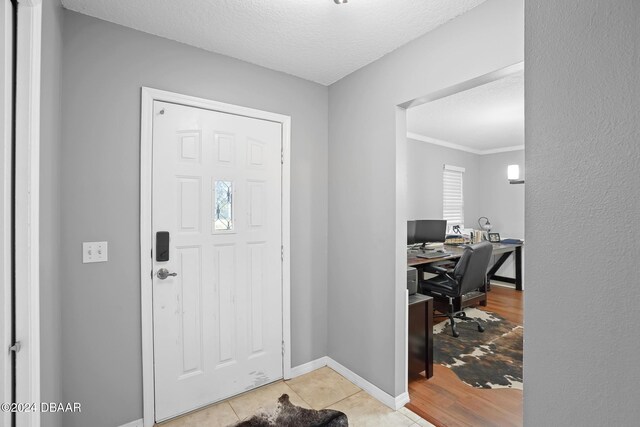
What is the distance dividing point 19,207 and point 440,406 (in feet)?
8.42

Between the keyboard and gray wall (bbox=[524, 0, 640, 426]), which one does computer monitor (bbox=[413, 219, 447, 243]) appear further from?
gray wall (bbox=[524, 0, 640, 426])

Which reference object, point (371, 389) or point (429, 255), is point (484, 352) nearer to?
point (429, 255)

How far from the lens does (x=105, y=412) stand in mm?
1714

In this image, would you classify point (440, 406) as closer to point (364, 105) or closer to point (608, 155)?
point (608, 155)

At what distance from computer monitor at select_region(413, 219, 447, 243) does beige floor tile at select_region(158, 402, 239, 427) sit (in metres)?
3.11

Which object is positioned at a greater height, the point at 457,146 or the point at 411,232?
the point at 457,146

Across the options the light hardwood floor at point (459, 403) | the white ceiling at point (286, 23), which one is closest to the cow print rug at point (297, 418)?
the light hardwood floor at point (459, 403)

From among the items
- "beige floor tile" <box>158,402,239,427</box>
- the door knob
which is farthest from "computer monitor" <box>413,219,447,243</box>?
the door knob

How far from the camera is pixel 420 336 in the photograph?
7.60 feet

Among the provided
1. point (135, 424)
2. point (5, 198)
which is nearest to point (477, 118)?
point (5, 198)

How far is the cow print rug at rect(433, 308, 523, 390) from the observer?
7.80ft

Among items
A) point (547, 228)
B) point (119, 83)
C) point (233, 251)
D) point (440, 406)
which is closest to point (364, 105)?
point (233, 251)

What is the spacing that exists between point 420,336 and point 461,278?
3.98 feet

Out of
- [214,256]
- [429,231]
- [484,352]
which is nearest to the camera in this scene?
[214,256]
